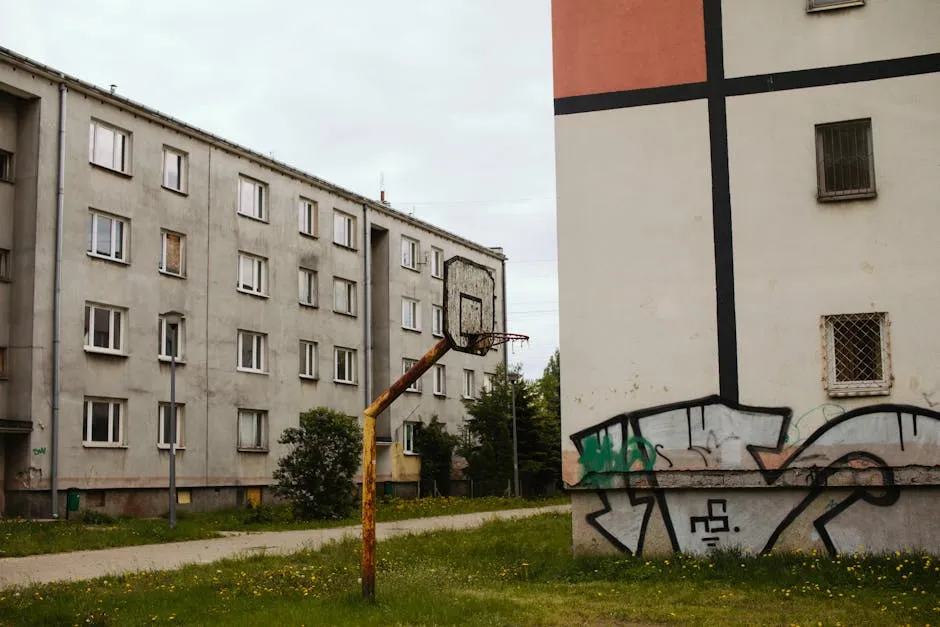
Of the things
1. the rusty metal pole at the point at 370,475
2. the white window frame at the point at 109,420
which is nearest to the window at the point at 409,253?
the white window frame at the point at 109,420

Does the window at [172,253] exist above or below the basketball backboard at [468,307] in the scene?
above

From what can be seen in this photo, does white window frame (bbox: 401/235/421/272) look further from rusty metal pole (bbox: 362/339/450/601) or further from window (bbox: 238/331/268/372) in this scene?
rusty metal pole (bbox: 362/339/450/601)

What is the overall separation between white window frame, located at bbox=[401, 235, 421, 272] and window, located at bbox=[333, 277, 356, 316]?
430 centimetres

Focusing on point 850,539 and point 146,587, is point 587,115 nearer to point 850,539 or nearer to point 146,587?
point 850,539

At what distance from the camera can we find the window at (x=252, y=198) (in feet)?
115

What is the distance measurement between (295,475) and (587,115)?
1410 centimetres

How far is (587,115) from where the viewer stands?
15664mm

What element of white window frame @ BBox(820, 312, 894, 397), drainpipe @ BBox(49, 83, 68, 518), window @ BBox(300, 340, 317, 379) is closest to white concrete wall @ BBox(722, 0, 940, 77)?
white window frame @ BBox(820, 312, 894, 397)

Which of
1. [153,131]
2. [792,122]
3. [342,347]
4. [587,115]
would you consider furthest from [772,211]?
[342,347]

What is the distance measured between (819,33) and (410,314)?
105ft

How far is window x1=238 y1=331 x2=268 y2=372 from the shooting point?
34.5 meters

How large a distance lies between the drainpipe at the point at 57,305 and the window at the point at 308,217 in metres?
11.1

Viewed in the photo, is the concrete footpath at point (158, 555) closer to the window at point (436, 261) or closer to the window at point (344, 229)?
the window at point (344, 229)

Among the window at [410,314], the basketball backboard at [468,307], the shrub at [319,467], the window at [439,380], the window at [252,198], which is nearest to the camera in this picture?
the basketball backboard at [468,307]
